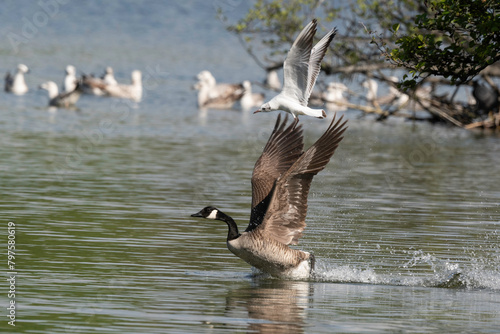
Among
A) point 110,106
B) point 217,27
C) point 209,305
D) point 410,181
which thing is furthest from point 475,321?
point 217,27

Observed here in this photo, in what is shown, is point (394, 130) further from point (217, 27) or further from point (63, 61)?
point (217, 27)

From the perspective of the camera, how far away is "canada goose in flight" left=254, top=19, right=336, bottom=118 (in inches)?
449

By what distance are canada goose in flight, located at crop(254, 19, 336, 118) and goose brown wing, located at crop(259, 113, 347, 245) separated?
744 mm

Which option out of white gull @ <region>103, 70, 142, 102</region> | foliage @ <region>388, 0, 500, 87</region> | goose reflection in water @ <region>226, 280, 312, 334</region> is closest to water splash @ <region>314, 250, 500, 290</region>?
goose reflection in water @ <region>226, 280, 312, 334</region>

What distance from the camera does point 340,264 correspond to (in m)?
11.7

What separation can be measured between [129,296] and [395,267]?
3.51 metres

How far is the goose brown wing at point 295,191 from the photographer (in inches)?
419

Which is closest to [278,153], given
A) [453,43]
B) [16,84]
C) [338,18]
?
[453,43]

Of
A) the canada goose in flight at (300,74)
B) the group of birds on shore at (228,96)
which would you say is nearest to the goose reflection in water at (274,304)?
the canada goose in flight at (300,74)

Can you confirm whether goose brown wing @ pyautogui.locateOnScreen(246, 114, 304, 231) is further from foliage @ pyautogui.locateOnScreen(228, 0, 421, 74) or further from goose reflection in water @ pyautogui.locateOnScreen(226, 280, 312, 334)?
foliage @ pyautogui.locateOnScreen(228, 0, 421, 74)

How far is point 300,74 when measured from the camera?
Answer: 11727mm

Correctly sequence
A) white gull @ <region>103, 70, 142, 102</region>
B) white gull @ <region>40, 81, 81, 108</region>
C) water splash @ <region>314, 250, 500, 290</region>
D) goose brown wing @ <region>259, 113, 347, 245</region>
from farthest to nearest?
white gull @ <region>103, 70, 142, 102</region>, white gull @ <region>40, 81, 81, 108</region>, water splash @ <region>314, 250, 500, 290</region>, goose brown wing @ <region>259, 113, 347, 245</region>

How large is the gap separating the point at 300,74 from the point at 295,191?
1.55 m

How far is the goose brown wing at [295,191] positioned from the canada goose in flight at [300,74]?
2.44ft
